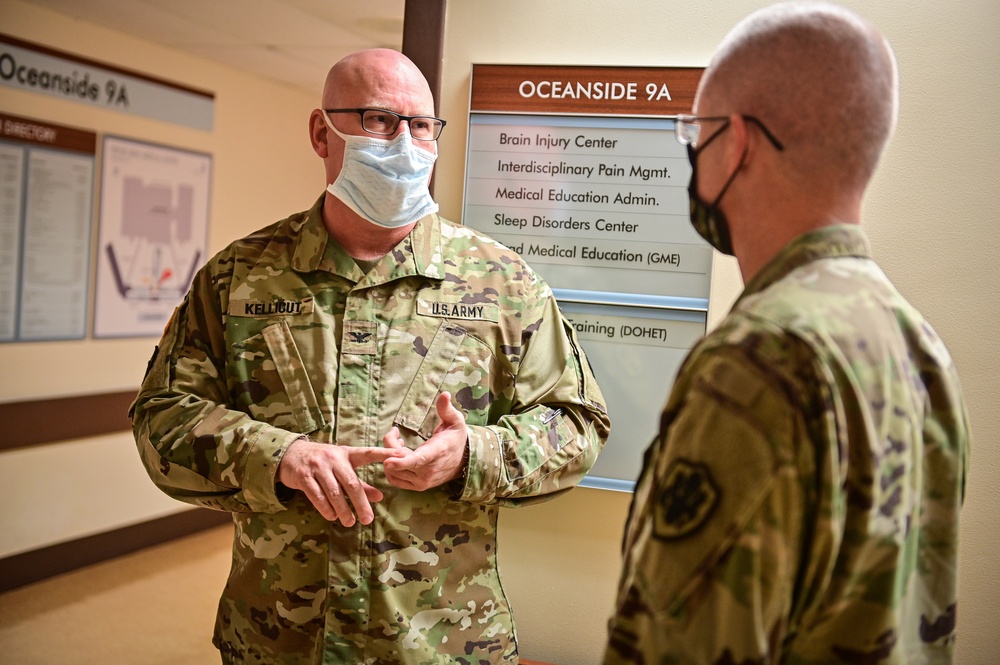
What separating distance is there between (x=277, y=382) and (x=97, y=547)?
338 centimetres

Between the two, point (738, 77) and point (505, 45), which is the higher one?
point (505, 45)

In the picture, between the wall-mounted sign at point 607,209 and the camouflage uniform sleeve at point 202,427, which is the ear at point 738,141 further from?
the wall-mounted sign at point 607,209

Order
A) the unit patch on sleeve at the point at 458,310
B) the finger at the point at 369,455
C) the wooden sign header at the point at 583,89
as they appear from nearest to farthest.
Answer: the finger at the point at 369,455
the unit patch on sleeve at the point at 458,310
the wooden sign header at the point at 583,89

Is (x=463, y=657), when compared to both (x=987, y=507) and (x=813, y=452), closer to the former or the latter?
(x=813, y=452)

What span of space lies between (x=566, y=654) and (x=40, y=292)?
3.21m

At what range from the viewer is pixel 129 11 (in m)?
3.99

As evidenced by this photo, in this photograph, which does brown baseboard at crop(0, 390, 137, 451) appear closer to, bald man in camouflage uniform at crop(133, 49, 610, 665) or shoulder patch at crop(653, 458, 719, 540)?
bald man in camouflage uniform at crop(133, 49, 610, 665)

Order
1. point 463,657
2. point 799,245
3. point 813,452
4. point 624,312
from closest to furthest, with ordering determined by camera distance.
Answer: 1. point 813,452
2. point 799,245
3. point 463,657
4. point 624,312

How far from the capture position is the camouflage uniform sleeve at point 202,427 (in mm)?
1536

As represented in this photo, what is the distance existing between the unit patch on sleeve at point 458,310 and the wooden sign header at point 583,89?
633mm

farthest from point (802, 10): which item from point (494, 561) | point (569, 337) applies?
point (494, 561)

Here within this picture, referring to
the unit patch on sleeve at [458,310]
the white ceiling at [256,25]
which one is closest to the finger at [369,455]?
the unit patch on sleeve at [458,310]

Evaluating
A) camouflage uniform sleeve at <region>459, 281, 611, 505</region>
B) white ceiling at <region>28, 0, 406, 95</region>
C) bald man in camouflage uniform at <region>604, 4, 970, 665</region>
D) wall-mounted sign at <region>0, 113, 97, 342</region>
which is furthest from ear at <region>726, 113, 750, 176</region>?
wall-mounted sign at <region>0, 113, 97, 342</region>

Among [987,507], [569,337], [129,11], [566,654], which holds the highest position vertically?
[129,11]
